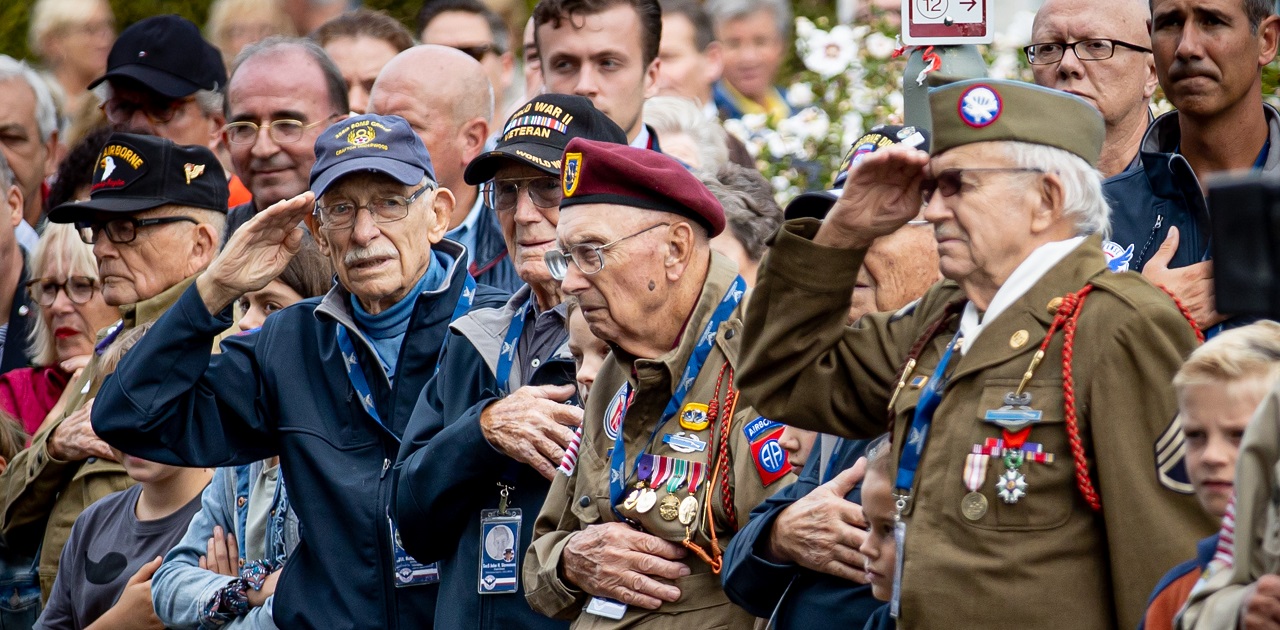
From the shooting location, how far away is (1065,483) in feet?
12.7

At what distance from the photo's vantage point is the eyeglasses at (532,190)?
6.17 meters

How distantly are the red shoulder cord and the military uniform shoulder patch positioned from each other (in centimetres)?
14

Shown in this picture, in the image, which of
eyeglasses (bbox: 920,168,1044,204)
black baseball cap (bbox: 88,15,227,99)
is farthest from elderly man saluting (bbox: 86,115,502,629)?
black baseball cap (bbox: 88,15,227,99)

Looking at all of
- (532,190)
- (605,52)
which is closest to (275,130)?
(605,52)

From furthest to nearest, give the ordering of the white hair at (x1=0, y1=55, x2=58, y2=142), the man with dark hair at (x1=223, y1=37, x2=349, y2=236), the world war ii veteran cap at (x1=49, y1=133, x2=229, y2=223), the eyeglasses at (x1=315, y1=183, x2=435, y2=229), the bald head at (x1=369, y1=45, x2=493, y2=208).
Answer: the white hair at (x1=0, y1=55, x2=58, y2=142) < the man with dark hair at (x1=223, y1=37, x2=349, y2=236) < the bald head at (x1=369, y1=45, x2=493, y2=208) < the world war ii veteran cap at (x1=49, y1=133, x2=229, y2=223) < the eyeglasses at (x1=315, y1=183, x2=435, y2=229)

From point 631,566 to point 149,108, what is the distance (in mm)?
5479

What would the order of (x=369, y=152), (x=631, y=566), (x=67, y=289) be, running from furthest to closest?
(x=67, y=289) → (x=369, y=152) → (x=631, y=566)

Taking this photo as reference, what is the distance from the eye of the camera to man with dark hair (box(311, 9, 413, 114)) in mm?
9773

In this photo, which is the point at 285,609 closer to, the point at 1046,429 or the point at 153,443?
the point at 153,443

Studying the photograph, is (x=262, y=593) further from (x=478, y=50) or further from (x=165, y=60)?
(x=478, y=50)

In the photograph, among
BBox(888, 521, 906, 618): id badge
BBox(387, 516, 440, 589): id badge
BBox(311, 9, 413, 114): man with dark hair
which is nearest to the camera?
BBox(888, 521, 906, 618): id badge

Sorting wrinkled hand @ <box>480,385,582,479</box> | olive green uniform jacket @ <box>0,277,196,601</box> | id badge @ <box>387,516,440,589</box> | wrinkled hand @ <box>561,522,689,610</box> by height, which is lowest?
olive green uniform jacket @ <box>0,277,196,601</box>

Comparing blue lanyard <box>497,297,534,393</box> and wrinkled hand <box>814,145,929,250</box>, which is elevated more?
wrinkled hand <box>814,145,929,250</box>

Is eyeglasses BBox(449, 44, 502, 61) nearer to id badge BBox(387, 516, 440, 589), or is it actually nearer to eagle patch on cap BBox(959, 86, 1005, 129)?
id badge BBox(387, 516, 440, 589)
